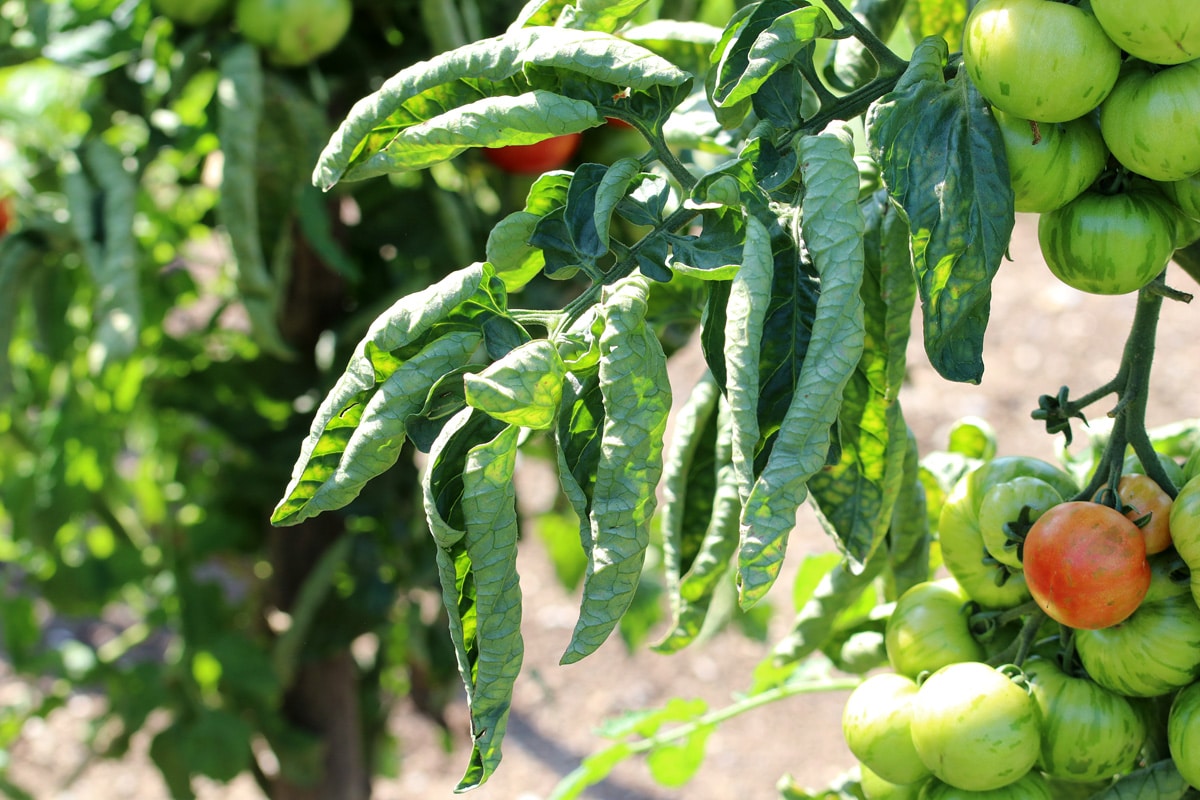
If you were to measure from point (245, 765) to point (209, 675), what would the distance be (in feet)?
0.47

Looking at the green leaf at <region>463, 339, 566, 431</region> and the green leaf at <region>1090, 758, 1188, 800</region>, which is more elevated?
the green leaf at <region>463, 339, 566, 431</region>

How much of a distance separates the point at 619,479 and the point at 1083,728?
0.29 m

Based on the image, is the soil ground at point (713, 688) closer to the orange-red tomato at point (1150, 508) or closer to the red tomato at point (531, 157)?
the red tomato at point (531, 157)

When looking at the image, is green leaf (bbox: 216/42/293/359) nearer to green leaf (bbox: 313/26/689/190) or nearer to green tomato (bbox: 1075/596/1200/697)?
green leaf (bbox: 313/26/689/190)

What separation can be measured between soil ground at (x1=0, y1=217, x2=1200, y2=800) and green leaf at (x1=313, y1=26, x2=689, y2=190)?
4.92ft

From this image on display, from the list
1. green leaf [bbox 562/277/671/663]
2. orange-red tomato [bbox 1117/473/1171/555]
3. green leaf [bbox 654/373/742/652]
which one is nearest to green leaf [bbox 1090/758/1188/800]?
orange-red tomato [bbox 1117/473/1171/555]

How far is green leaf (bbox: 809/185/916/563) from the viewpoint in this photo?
1.68 feet

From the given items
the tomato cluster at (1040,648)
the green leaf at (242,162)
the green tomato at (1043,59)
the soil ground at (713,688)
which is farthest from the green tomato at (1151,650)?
the soil ground at (713,688)

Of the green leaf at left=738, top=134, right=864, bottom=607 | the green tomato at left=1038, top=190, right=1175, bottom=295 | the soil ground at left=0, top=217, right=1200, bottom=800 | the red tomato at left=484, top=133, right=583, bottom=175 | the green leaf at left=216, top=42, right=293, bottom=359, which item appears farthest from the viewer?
the soil ground at left=0, top=217, right=1200, bottom=800

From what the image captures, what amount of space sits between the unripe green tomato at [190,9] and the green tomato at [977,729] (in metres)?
0.80

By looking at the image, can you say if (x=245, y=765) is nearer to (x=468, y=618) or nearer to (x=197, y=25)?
(x=197, y=25)

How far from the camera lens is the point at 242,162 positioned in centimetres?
96

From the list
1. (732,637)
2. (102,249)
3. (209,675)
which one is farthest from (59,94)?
(732,637)

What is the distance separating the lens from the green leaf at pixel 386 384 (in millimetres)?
418
